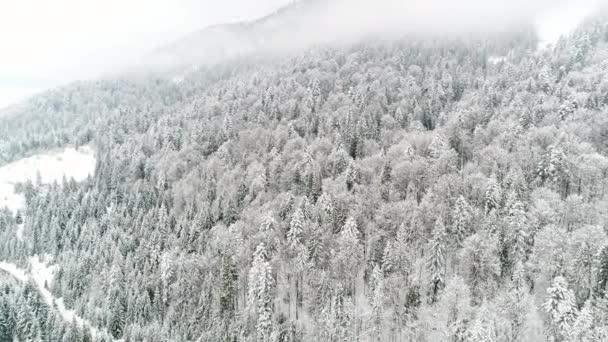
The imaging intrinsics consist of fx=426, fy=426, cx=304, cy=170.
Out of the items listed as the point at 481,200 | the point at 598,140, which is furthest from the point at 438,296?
the point at 598,140

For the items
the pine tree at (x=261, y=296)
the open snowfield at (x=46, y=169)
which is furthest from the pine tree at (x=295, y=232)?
the open snowfield at (x=46, y=169)

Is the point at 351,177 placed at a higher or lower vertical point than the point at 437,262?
higher

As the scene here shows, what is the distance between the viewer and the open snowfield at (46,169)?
169413 millimetres

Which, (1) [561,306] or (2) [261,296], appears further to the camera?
(2) [261,296]

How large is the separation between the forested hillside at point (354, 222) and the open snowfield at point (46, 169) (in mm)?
8932

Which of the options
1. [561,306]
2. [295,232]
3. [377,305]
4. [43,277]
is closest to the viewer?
[561,306]

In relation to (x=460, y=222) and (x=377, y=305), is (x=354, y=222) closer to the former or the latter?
(x=377, y=305)

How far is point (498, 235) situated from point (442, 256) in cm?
1057

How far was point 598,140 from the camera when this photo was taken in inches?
4001

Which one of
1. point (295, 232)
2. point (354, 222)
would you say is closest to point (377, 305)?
point (354, 222)

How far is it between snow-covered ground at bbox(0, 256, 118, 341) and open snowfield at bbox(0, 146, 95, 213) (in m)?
42.7

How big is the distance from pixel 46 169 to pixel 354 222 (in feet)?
510

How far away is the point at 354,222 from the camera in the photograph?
88250 millimetres

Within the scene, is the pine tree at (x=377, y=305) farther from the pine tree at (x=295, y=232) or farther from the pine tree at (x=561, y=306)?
the pine tree at (x=561, y=306)
